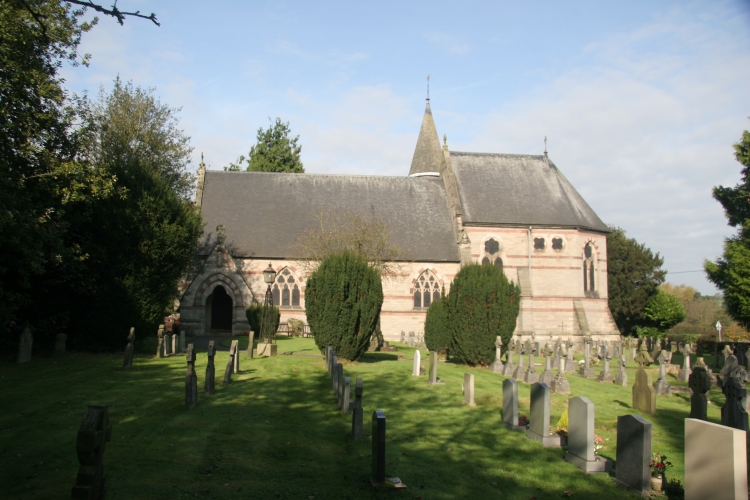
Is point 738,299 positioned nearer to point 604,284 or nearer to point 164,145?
point 604,284

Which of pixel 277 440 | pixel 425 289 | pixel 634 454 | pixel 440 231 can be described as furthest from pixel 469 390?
pixel 440 231

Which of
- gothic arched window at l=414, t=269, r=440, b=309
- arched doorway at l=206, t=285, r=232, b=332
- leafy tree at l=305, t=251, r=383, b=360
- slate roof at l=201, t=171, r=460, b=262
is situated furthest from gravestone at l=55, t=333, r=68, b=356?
gothic arched window at l=414, t=269, r=440, b=309

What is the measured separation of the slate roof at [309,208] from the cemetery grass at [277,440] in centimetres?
1714

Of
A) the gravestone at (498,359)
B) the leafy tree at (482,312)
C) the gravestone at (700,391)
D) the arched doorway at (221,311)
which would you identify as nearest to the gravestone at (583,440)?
the gravestone at (700,391)

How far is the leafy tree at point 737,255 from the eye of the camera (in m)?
26.7

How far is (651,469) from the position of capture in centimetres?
746

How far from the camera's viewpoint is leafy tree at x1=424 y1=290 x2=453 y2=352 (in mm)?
21688

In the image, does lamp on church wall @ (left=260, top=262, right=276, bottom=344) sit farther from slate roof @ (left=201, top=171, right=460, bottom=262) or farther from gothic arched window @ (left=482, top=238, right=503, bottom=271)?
gothic arched window @ (left=482, top=238, right=503, bottom=271)

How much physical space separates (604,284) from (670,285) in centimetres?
6230

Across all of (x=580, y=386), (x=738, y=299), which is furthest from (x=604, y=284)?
(x=580, y=386)

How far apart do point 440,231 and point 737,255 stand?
14987mm

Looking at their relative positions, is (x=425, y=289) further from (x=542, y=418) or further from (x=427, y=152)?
(x=542, y=418)

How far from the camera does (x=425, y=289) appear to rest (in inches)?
1298

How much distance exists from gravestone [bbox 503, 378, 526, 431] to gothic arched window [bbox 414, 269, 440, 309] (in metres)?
22.2
